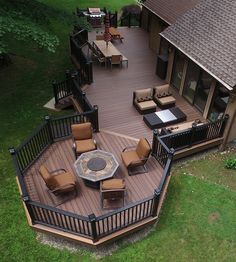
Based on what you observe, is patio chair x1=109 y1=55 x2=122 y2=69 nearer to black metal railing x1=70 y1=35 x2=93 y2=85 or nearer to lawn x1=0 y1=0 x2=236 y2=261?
black metal railing x1=70 y1=35 x2=93 y2=85

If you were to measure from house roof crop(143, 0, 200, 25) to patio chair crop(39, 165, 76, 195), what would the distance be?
10864 mm

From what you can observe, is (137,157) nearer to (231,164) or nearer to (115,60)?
(231,164)

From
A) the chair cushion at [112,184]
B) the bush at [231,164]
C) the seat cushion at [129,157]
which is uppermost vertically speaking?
the chair cushion at [112,184]

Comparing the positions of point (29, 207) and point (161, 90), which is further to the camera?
point (161, 90)

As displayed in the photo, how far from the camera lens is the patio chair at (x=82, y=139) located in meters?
11.1

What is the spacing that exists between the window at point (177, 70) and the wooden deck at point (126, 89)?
2.15 ft

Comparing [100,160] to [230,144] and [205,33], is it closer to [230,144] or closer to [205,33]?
Answer: [230,144]

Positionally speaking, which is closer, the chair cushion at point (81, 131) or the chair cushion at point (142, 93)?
the chair cushion at point (81, 131)

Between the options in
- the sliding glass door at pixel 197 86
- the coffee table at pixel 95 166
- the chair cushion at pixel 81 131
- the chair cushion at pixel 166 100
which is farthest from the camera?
the chair cushion at pixel 166 100

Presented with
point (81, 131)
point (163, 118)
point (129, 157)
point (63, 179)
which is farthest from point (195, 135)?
point (63, 179)

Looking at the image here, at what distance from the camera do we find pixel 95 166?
10.3 meters

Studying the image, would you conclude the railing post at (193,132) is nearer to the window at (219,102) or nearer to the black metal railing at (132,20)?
the window at (219,102)

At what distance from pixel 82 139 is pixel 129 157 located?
2.10 m

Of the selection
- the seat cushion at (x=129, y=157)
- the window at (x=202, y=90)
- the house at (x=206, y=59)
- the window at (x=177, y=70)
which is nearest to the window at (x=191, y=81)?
the house at (x=206, y=59)
